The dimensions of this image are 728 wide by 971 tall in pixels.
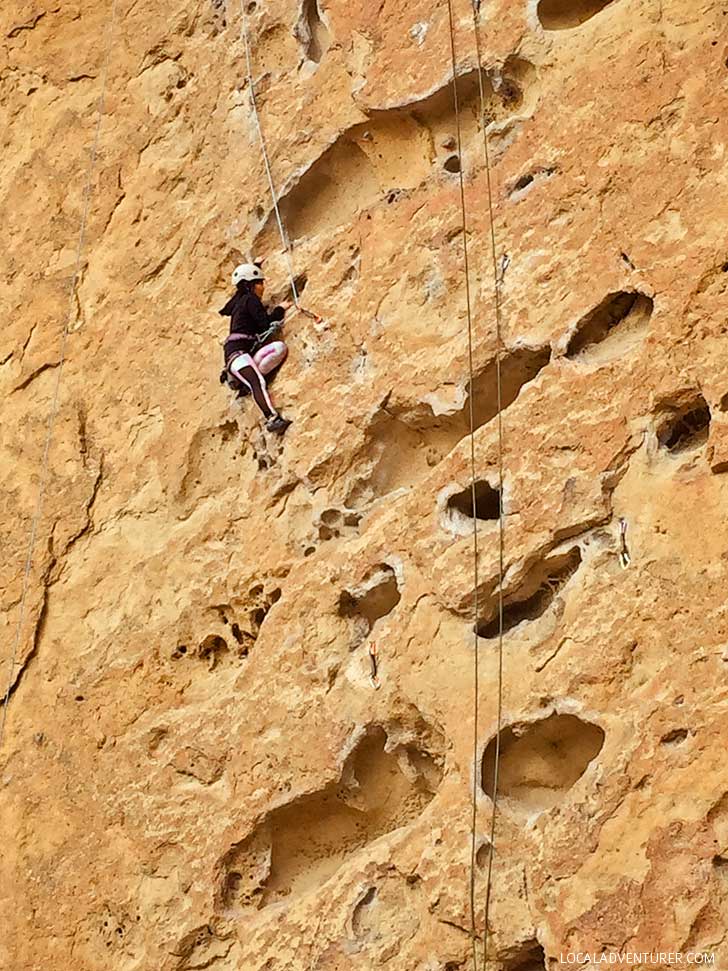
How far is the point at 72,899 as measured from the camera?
4.91m

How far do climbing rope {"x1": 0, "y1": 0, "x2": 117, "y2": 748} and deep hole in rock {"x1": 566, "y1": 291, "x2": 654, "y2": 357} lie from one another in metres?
2.27

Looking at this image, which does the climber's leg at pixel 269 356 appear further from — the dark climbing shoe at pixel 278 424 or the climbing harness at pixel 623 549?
the climbing harness at pixel 623 549

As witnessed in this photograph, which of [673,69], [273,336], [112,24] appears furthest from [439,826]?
[112,24]

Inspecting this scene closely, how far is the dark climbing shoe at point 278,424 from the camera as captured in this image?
5098mm

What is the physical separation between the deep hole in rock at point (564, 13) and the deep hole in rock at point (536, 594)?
1.88 meters

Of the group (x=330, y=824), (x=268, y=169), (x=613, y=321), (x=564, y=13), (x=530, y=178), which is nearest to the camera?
(x=613, y=321)

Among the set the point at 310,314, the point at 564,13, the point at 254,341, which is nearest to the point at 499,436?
the point at 310,314

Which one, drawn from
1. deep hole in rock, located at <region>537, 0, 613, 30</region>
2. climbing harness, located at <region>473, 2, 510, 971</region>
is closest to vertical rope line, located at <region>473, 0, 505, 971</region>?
climbing harness, located at <region>473, 2, 510, 971</region>

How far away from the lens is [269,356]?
519cm

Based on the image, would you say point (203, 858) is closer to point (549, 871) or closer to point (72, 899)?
point (72, 899)

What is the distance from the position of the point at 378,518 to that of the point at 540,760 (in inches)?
37.3

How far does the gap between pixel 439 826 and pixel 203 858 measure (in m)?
0.87

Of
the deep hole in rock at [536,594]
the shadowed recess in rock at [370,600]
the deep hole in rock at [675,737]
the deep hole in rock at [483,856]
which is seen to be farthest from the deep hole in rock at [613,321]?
the deep hole in rock at [483,856]

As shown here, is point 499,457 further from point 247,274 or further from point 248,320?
point 247,274
